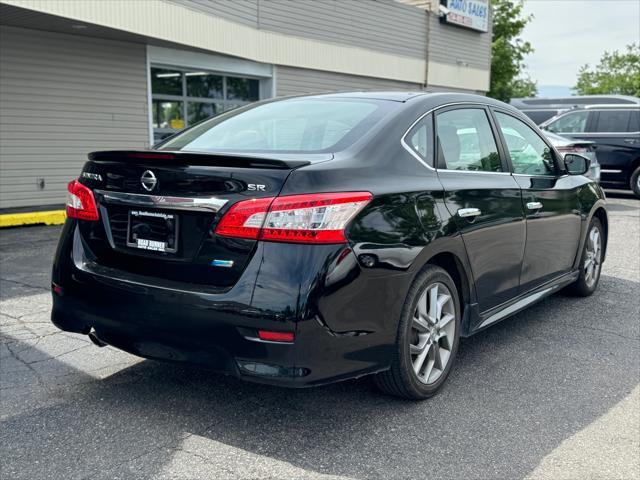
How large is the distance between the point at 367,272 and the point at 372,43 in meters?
17.5

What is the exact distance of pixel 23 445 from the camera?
3016mm

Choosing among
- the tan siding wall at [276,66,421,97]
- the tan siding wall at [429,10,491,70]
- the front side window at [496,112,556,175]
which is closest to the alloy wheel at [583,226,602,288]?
the front side window at [496,112,556,175]

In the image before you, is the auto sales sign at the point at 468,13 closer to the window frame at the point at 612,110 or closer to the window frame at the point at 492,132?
the window frame at the point at 612,110

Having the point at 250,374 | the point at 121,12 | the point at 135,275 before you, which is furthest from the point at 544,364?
the point at 121,12

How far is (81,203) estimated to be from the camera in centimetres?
346

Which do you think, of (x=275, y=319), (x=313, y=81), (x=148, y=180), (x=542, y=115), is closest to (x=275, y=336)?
(x=275, y=319)

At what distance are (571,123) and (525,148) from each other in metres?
12.0

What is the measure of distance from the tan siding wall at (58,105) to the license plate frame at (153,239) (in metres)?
9.43

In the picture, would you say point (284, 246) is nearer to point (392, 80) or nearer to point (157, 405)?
point (157, 405)

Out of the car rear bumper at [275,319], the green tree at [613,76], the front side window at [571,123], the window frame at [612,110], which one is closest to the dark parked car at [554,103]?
the front side window at [571,123]

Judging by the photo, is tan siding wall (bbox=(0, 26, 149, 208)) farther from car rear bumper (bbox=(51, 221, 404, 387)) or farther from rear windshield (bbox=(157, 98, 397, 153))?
car rear bumper (bbox=(51, 221, 404, 387))

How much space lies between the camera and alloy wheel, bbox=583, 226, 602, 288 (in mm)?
5738

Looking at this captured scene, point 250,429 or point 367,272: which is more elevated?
point 367,272

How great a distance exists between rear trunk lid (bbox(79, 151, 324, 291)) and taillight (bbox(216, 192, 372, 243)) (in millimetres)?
41
